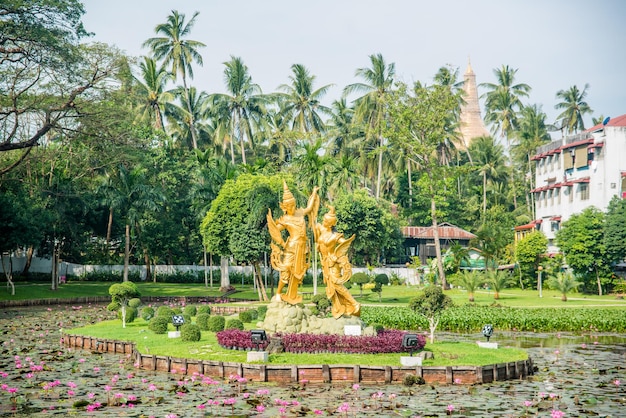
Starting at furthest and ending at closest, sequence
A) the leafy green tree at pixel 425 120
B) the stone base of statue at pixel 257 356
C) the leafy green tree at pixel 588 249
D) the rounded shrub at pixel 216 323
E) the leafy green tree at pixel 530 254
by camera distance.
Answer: the leafy green tree at pixel 530 254 → the leafy green tree at pixel 425 120 → the leafy green tree at pixel 588 249 → the rounded shrub at pixel 216 323 → the stone base of statue at pixel 257 356

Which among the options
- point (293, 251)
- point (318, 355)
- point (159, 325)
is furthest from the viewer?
point (159, 325)

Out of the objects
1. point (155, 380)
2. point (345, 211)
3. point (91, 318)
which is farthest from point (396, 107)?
point (155, 380)

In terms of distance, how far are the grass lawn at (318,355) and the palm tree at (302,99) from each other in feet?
170

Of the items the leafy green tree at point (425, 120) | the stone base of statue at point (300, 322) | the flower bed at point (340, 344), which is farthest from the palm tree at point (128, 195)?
the flower bed at point (340, 344)

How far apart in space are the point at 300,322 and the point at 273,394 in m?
8.21

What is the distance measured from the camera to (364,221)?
231 feet

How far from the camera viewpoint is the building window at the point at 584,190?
214ft

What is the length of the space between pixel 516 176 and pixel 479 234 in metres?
37.2

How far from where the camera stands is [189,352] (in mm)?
Answer: 27391

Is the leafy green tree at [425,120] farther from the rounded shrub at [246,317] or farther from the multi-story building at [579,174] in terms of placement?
the rounded shrub at [246,317]

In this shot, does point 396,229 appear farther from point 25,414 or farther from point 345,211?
point 25,414

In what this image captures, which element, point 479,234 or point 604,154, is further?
point 604,154

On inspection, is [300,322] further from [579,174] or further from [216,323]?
[579,174]

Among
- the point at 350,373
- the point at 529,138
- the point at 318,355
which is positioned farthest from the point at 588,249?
the point at 350,373
